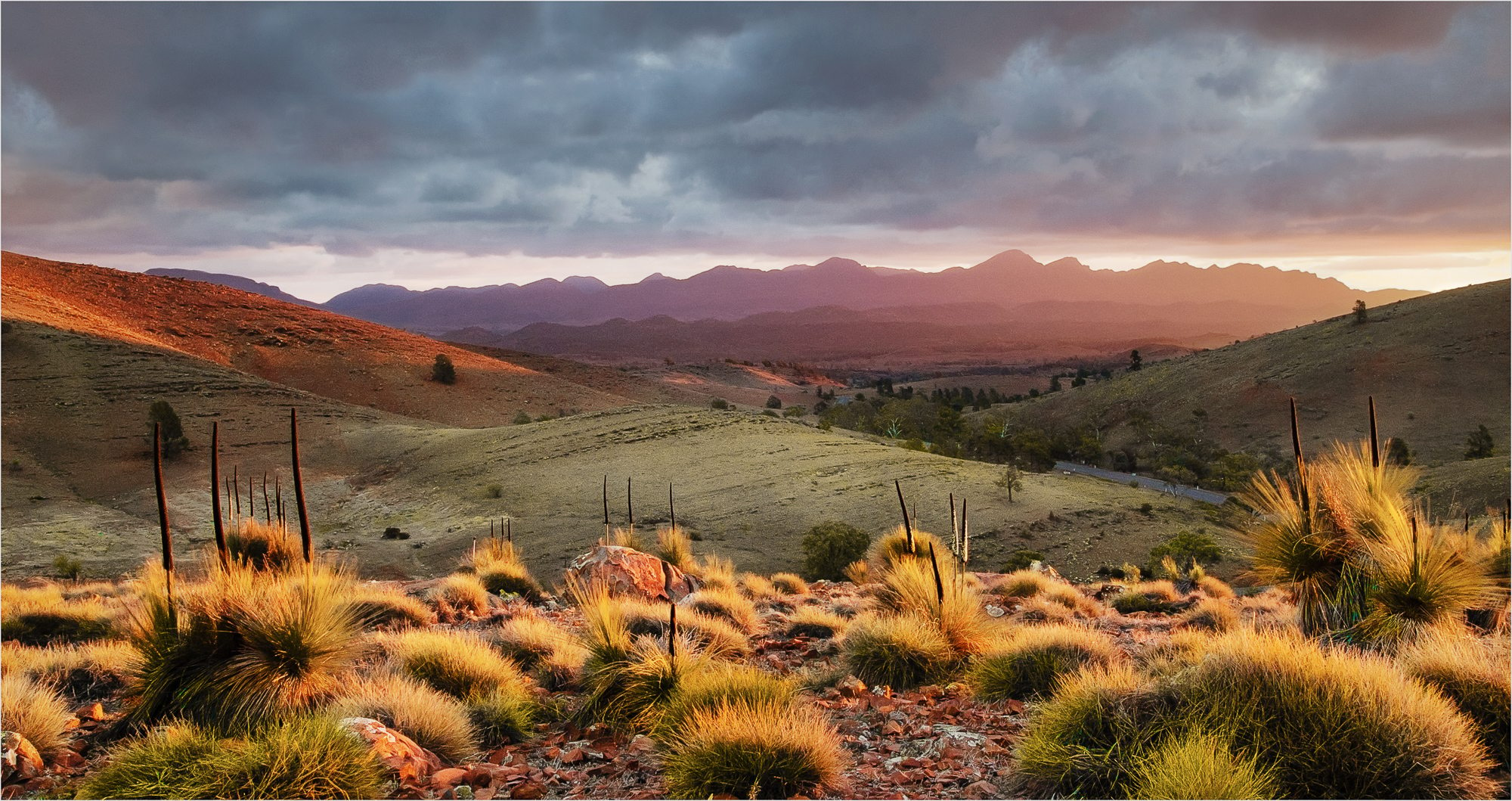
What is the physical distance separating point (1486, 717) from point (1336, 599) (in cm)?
160

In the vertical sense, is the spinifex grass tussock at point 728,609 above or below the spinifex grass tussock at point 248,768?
below

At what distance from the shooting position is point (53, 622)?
1299cm

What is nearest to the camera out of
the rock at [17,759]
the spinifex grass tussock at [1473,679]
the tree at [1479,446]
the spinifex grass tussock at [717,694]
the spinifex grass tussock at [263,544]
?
the spinifex grass tussock at [1473,679]

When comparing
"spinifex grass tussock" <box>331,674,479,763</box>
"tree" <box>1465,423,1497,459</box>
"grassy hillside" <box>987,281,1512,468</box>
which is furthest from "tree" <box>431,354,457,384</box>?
"tree" <box>1465,423,1497,459</box>

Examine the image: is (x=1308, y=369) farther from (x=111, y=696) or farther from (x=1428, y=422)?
(x=111, y=696)

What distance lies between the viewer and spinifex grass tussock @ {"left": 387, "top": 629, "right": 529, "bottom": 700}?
8117mm

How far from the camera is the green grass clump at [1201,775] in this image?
16.1ft

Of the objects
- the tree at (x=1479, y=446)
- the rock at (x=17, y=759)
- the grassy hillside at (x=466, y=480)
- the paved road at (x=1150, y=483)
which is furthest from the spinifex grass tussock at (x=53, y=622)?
the tree at (x=1479, y=446)

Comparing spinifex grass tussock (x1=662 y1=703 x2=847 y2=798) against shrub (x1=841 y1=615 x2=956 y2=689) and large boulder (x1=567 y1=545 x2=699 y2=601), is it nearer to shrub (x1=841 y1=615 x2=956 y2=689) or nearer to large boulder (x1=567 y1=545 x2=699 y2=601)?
shrub (x1=841 y1=615 x2=956 y2=689)

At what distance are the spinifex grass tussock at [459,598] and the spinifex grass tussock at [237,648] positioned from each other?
648cm

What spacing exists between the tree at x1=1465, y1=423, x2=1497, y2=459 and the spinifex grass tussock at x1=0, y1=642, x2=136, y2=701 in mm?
67474

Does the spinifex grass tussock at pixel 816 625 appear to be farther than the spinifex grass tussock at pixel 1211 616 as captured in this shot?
Yes

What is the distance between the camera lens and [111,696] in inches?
334

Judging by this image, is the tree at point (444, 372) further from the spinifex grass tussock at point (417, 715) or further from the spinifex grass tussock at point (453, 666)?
the spinifex grass tussock at point (417, 715)
